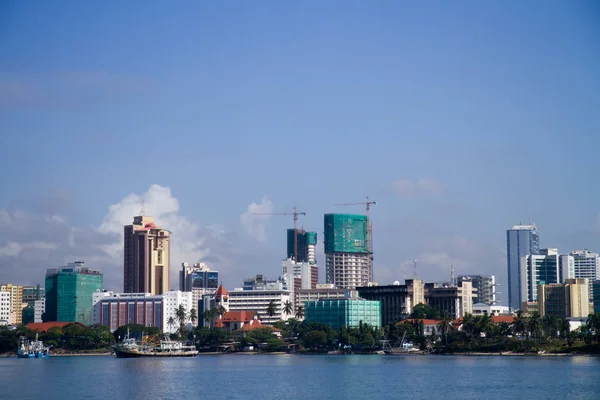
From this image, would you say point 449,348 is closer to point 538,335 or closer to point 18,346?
point 538,335

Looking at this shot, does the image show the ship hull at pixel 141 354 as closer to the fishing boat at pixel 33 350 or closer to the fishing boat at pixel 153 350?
the fishing boat at pixel 153 350

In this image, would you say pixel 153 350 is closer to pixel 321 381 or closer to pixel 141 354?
pixel 141 354

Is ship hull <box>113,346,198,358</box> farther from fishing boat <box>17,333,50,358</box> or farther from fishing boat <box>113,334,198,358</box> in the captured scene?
fishing boat <box>17,333,50,358</box>

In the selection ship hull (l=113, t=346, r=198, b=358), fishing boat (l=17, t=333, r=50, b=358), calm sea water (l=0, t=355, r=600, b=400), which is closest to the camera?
calm sea water (l=0, t=355, r=600, b=400)

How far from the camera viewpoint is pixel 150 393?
89.4 meters

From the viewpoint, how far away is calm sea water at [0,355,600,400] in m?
86.6

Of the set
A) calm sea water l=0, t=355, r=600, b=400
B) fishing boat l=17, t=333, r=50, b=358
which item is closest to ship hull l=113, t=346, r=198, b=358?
fishing boat l=17, t=333, r=50, b=358

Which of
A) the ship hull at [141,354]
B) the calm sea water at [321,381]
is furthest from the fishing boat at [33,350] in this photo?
the calm sea water at [321,381]

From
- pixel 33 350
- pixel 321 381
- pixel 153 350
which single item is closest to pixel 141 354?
pixel 153 350

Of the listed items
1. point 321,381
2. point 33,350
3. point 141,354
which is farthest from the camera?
point 33,350

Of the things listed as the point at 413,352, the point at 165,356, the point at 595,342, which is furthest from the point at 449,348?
the point at 165,356

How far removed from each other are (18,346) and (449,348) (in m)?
84.7

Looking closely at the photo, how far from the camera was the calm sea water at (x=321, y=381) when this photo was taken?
8656 centimetres

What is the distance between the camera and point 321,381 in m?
102
